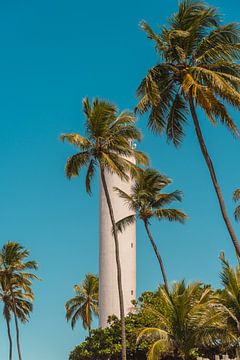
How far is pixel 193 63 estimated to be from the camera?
96.6ft

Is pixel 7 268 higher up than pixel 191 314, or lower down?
higher up

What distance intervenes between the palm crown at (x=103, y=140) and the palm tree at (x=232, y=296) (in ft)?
38.3

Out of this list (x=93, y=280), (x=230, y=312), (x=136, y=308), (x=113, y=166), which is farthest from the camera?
(x=93, y=280)

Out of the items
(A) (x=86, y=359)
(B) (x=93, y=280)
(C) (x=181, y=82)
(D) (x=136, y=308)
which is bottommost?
(A) (x=86, y=359)

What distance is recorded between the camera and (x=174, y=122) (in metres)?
30.6

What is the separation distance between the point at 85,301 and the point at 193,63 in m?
45.2

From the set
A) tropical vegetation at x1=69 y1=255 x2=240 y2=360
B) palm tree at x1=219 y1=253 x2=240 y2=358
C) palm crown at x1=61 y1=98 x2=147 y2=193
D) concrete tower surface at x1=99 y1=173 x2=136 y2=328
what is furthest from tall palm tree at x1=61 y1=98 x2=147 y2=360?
concrete tower surface at x1=99 y1=173 x2=136 y2=328

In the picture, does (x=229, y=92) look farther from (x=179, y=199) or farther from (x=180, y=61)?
(x=179, y=199)

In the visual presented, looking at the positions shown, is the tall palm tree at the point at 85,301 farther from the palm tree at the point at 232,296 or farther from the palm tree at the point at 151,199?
the palm tree at the point at 232,296

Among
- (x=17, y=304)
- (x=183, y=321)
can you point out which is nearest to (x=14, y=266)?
(x=17, y=304)

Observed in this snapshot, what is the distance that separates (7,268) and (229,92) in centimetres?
3694

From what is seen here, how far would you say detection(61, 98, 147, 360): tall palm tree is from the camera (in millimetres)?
37938

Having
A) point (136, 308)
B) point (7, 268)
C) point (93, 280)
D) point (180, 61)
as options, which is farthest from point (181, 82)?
point (93, 280)

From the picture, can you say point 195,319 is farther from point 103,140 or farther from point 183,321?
point 103,140
